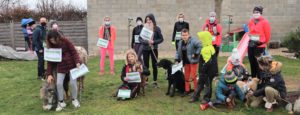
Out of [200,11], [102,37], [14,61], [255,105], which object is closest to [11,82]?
[102,37]

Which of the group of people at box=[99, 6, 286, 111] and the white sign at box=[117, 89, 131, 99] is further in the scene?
the white sign at box=[117, 89, 131, 99]

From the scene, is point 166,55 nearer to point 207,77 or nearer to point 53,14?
point 207,77

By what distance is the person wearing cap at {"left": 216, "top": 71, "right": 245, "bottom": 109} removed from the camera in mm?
6230

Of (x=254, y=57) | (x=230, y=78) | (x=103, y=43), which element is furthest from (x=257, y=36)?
(x=103, y=43)

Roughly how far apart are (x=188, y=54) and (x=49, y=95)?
2922 mm

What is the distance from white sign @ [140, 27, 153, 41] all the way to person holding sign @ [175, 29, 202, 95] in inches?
38.0

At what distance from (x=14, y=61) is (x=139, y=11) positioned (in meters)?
6.04

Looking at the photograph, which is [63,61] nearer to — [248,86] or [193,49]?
[193,49]

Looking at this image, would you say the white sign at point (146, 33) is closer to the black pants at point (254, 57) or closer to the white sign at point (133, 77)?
the white sign at point (133, 77)

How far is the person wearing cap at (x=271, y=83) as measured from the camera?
20.1 feet

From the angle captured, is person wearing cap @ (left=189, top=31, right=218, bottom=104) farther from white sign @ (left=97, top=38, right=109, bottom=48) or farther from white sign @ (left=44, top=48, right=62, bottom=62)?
white sign @ (left=97, top=38, right=109, bottom=48)

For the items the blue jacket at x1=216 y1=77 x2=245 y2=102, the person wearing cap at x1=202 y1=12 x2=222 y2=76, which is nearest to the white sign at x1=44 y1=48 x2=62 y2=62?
the blue jacket at x1=216 y1=77 x2=245 y2=102

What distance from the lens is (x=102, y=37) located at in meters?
9.63

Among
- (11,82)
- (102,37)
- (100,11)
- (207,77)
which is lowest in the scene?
(11,82)
